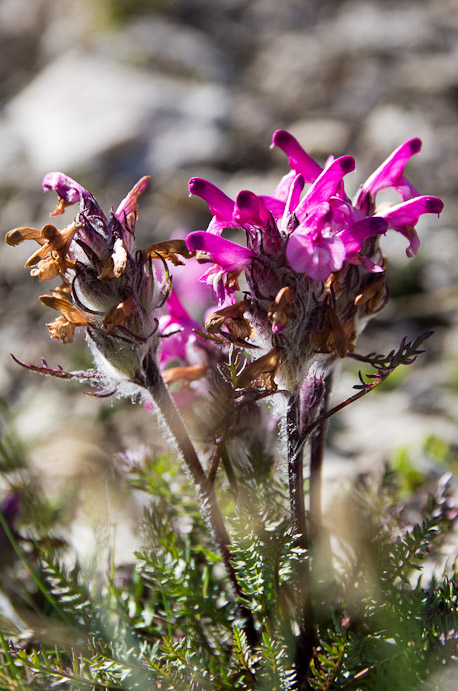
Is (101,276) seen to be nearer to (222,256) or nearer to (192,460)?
(222,256)

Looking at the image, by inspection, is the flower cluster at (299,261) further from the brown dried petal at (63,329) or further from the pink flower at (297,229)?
the brown dried petal at (63,329)

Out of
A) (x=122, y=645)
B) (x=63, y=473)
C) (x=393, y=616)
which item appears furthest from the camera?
(x=63, y=473)

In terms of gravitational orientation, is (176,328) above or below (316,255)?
above

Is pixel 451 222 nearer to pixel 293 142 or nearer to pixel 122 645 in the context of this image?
pixel 293 142

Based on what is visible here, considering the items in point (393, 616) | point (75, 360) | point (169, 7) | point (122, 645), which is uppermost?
point (169, 7)

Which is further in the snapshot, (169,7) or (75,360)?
(169,7)

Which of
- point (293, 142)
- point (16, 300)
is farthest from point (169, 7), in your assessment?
point (293, 142)

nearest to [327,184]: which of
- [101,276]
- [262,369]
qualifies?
[262,369]
